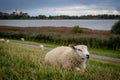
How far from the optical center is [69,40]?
22.1 metres

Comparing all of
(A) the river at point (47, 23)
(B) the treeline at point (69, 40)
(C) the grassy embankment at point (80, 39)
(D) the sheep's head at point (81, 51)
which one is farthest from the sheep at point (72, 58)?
(B) the treeline at point (69, 40)

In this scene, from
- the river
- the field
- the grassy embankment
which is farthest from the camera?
the field

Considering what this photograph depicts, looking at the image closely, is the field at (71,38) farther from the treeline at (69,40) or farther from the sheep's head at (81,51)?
the sheep's head at (81,51)

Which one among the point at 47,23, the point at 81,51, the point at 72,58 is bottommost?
the point at 47,23

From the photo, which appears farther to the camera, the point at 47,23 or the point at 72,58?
the point at 47,23

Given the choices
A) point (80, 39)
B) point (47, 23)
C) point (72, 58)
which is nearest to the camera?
point (72, 58)

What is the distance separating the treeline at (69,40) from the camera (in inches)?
679

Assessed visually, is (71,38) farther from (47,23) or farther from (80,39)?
(47,23)

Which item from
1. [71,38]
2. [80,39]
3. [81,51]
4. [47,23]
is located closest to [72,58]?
[81,51]

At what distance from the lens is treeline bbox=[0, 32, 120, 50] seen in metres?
17.2

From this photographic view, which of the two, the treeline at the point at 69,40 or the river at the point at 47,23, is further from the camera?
the treeline at the point at 69,40

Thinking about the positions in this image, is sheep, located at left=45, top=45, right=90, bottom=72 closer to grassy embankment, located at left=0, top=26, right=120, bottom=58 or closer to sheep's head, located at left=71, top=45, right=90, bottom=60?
sheep's head, located at left=71, top=45, right=90, bottom=60

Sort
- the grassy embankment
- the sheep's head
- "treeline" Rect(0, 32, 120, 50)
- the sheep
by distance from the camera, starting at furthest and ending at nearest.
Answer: "treeline" Rect(0, 32, 120, 50)
the grassy embankment
the sheep
the sheep's head

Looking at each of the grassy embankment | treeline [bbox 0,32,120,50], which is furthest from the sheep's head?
treeline [bbox 0,32,120,50]
